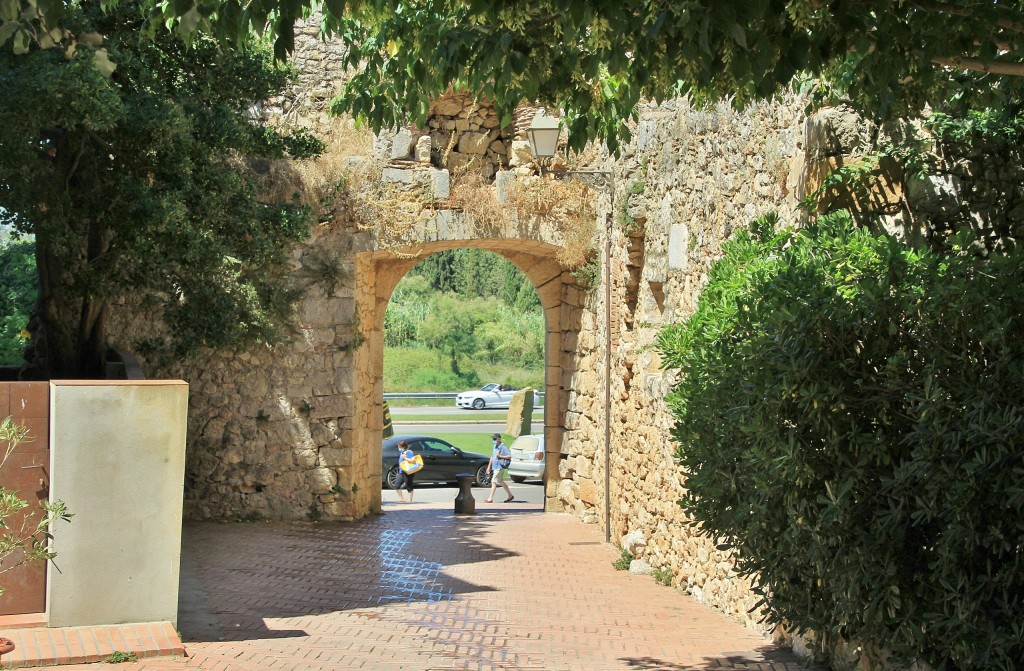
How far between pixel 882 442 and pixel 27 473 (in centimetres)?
506

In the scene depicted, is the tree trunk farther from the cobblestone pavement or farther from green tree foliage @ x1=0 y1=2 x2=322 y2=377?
the cobblestone pavement

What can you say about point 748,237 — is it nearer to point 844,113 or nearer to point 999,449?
point 844,113

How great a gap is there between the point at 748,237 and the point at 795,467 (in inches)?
68.6

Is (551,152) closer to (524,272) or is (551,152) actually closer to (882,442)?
(524,272)

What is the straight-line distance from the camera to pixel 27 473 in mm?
6590

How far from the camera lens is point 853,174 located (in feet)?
19.0

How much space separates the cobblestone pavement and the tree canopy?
3242mm

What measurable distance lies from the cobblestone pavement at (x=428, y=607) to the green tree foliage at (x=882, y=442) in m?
1.79

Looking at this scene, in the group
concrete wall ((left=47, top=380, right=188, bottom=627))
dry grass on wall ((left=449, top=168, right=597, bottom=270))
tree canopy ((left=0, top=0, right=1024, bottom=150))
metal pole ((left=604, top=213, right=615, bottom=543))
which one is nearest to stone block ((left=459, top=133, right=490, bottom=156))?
dry grass on wall ((left=449, top=168, right=597, bottom=270))

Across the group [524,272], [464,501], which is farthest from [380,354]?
[464,501]

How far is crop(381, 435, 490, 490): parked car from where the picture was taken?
64.5ft

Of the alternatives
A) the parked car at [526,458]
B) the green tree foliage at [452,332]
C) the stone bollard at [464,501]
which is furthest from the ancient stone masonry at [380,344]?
the green tree foliage at [452,332]

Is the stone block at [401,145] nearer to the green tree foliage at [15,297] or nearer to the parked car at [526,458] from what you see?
the green tree foliage at [15,297]

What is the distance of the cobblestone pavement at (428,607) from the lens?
6.49 metres
